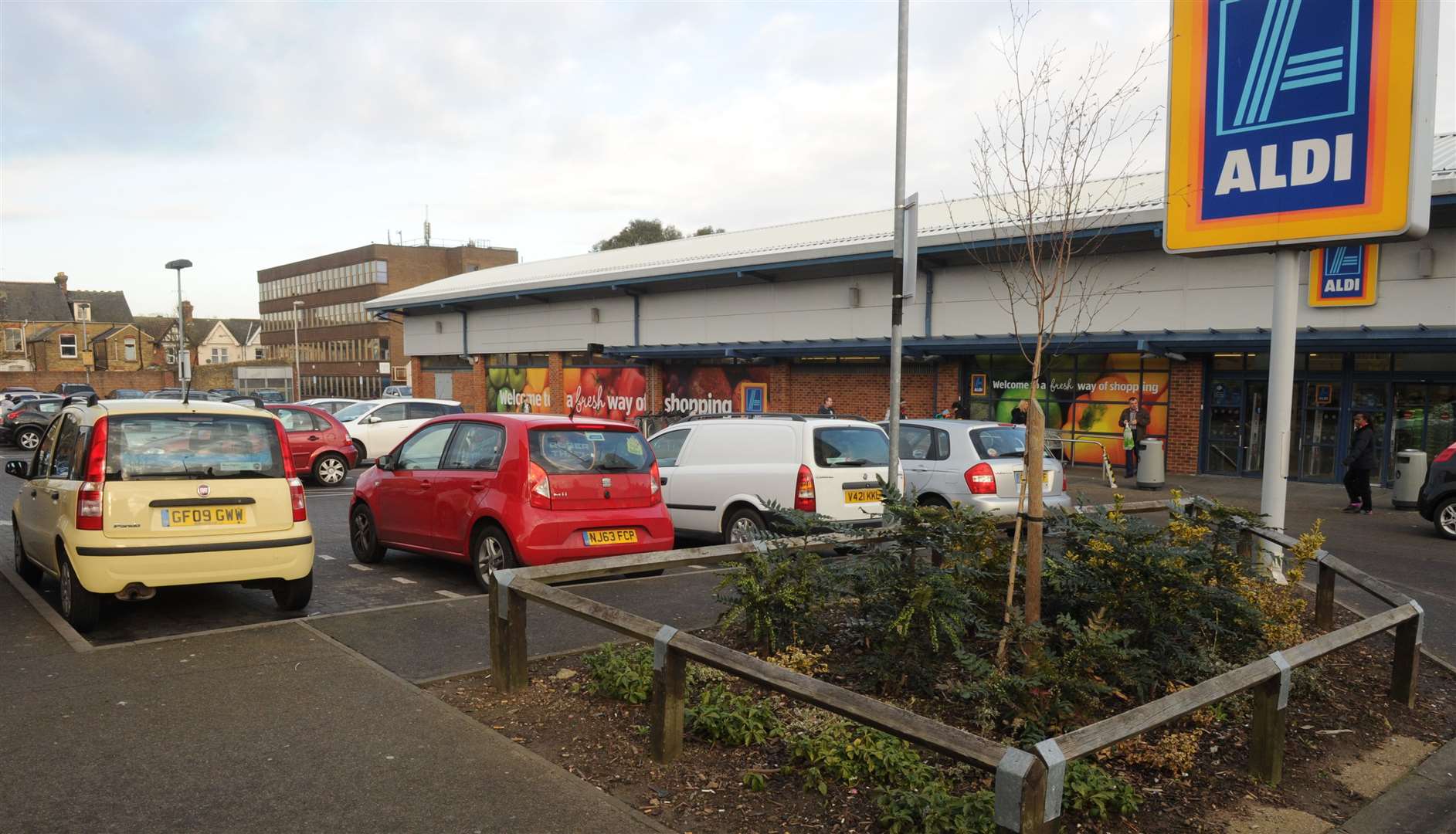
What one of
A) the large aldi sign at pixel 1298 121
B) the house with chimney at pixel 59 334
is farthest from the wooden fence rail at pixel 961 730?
the house with chimney at pixel 59 334

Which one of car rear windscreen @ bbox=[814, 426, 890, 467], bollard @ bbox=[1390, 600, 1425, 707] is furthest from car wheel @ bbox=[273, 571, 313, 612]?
bollard @ bbox=[1390, 600, 1425, 707]

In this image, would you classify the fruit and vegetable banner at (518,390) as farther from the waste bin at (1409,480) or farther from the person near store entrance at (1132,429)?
the waste bin at (1409,480)

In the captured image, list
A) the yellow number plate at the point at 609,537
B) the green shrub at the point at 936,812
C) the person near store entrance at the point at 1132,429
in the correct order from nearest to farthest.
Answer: the green shrub at the point at 936,812 → the yellow number plate at the point at 609,537 → the person near store entrance at the point at 1132,429

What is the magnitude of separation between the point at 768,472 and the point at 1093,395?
1397 centimetres

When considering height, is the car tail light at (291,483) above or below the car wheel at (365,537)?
above

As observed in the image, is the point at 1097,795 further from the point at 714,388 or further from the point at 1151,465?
the point at 714,388

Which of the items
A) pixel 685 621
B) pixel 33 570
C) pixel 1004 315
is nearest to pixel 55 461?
pixel 33 570

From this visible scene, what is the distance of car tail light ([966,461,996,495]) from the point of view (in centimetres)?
1060

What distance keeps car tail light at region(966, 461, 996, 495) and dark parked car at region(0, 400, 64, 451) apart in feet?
78.5

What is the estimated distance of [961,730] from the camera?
3.70 meters

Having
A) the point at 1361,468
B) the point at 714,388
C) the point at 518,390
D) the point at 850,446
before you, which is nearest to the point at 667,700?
the point at 850,446

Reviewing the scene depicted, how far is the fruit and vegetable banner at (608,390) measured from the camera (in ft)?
104

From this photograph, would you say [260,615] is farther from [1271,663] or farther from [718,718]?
[1271,663]

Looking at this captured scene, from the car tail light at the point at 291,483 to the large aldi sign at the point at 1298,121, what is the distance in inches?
285
